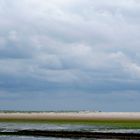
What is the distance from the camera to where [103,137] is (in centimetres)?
6134

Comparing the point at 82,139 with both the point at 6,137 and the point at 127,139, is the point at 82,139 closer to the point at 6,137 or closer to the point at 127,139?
the point at 127,139

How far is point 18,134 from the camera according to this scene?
70312 mm

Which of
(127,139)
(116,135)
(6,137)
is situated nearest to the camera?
(127,139)

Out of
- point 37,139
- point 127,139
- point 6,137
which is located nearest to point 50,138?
point 37,139

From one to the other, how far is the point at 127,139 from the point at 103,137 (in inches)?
150

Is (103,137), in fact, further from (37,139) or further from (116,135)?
(37,139)

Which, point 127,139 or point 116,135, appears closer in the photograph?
point 127,139

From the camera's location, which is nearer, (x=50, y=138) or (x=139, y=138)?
(x=139, y=138)

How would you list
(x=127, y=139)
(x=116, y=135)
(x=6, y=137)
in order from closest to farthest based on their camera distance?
(x=127, y=139), (x=116, y=135), (x=6, y=137)

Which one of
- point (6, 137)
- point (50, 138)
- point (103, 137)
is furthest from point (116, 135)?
point (6, 137)

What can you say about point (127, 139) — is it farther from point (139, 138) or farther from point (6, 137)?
point (6, 137)

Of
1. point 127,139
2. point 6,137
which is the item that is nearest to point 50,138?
point 6,137

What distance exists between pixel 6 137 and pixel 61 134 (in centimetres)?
703

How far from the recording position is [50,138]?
210 feet
